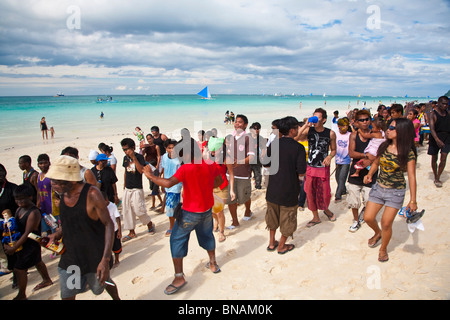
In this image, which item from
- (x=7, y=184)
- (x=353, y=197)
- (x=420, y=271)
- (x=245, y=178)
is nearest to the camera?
(x=420, y=271)

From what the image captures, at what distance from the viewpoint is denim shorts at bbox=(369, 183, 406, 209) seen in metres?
3.34

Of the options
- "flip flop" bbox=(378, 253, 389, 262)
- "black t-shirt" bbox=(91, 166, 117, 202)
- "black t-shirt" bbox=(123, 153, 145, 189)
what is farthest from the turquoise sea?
"flip flop" bbox=(378, 253, 389, 262)

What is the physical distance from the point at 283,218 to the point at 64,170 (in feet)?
9.44

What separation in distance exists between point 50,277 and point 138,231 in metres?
1.72

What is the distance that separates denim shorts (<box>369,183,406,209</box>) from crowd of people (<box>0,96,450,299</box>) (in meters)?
0.01

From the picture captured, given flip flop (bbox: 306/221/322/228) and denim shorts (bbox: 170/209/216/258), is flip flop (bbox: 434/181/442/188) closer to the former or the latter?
flip flop (bbox: 306/221/322/228)

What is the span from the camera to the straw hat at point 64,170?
2347mm

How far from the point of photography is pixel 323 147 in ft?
15.1

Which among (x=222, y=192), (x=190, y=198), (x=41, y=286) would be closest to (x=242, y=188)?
(x=222, y=192)

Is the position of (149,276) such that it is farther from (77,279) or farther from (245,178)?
(245,178)

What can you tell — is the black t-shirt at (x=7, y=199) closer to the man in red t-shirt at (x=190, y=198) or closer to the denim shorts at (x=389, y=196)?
the man in red t-shirt at (x=190, y=198)

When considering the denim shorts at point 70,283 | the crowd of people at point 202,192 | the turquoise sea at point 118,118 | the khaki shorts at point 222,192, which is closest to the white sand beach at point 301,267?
the crowd of people at point 202,192
